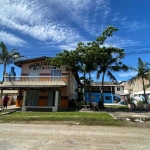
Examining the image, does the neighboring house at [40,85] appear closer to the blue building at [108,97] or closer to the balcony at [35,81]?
the balcony at [35,81]

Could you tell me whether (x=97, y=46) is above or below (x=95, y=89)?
above

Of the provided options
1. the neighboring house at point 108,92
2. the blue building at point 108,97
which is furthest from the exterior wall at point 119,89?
the blue building at point 108,97

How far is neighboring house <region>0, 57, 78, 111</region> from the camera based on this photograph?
2091 centimetres

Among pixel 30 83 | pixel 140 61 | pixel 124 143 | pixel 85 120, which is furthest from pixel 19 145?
pixel 140 61

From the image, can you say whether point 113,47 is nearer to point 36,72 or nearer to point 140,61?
point 140,61

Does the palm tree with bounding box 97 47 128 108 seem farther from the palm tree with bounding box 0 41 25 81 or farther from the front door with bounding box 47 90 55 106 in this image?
the palm tree with bounding box 0 41 25 81

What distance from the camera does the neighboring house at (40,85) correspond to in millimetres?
20906

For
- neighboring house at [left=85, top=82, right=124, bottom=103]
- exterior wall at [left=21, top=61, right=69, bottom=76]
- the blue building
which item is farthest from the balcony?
the blue building

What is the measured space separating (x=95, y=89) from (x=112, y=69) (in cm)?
3088

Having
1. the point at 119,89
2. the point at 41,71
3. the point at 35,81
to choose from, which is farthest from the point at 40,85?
the point at 119,89

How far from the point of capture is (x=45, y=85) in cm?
2108

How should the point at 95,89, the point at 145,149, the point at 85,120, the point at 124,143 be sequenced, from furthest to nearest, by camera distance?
the point at 95,89 → the point at 85,120 → the point at 124,143 → the point at 145,149

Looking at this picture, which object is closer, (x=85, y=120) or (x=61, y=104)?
(x=85, y=120)

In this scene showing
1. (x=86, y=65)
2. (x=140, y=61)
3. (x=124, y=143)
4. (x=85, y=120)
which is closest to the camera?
(x=124, y=143)
